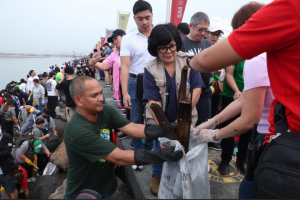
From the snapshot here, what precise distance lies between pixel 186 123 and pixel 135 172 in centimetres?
161

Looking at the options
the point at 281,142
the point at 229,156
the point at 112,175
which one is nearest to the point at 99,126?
the point at 112,175

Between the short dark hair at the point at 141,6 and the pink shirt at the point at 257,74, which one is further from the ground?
the short dark hair at the point at 141,6

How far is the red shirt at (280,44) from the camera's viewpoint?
34.8 inches

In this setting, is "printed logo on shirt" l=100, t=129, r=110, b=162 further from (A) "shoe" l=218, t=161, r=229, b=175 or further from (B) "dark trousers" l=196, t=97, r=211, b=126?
(A) "shoe" l=218, t=161, r=229, b=175

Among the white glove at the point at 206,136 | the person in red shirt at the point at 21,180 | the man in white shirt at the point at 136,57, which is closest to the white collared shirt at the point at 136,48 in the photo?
the man in white shirt at the point at 136,57

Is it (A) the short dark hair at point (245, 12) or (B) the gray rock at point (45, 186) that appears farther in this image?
(B) the gray rock at point (45, 186)

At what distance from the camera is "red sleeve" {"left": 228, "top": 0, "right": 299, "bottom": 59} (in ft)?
2.89

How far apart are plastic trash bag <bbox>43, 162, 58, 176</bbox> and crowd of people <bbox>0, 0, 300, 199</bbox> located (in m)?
1.07

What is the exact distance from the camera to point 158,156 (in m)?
1.52

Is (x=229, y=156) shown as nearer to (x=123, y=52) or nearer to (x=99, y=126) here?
(x=99, y=126)

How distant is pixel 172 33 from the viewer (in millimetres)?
2023

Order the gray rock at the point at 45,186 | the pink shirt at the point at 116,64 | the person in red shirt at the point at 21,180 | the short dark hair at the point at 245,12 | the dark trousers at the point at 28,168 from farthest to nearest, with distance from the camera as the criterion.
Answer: the dark trousers at the point at 28,168 < the person in red shirt at the point at 21,180 < the gray rock at the point at 45,186 < the pink shirt at the point at 116,64 < the short dark hair at the point at 245,12

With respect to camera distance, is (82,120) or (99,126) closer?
(82,120)

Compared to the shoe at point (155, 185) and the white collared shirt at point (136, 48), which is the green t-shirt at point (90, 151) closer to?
the shoe at point (155, 185)
